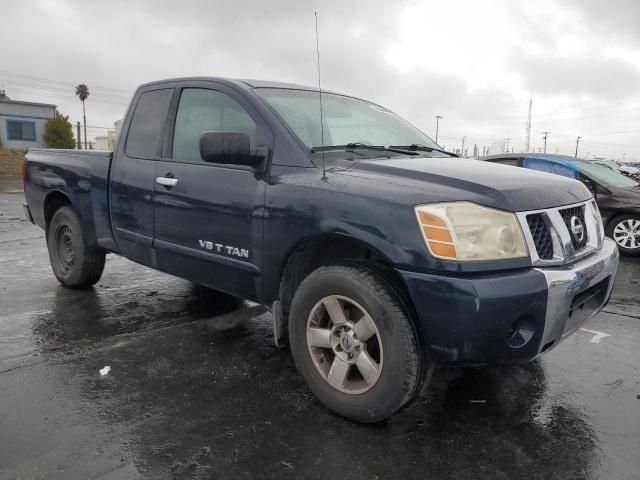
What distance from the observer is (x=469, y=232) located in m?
2.32

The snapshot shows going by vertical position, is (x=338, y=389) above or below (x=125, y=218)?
below

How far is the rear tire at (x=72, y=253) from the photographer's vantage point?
184 inches

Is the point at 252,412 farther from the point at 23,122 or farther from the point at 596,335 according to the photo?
the point at 23,122

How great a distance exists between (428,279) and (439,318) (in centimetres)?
18

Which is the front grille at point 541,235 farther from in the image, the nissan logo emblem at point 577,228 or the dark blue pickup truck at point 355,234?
the nissan logo emblem at point 577,228

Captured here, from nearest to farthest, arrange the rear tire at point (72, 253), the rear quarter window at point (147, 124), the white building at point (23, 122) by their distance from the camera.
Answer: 1. the rear quarter window at point (147, 124)
2. the rear tire at point (72, 253)
3. the white building at point (23, 122)

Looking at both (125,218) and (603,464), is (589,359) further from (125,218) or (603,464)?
(125,218)

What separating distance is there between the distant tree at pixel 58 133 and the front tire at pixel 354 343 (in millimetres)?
40534

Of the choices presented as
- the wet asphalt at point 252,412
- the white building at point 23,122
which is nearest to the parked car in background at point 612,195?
the wet asphalt at point 252,412

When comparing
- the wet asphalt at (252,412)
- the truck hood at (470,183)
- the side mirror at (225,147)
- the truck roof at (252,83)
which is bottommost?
the wet asphalt at (252,412)

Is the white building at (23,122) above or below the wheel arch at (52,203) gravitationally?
above

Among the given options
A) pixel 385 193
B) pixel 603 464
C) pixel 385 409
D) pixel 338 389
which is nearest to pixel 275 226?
pixel 385 193

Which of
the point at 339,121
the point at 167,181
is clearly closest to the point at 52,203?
the point at 167,181

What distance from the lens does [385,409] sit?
248cm
